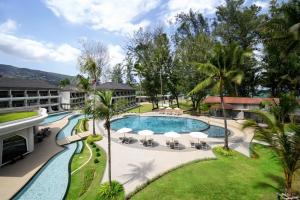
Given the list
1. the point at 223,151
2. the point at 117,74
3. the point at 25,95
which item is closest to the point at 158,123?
the point at 223,151

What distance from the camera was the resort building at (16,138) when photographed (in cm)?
1791

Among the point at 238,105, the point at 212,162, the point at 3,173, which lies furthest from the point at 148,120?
the point at 3,173

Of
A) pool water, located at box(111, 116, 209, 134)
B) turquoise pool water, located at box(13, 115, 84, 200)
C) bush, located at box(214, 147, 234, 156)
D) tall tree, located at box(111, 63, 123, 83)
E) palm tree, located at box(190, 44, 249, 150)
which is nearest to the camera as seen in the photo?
turquoise pool water, located at box(13, 115, 84, 200)

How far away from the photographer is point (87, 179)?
15.7 metres

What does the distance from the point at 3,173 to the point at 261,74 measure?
1973 inches

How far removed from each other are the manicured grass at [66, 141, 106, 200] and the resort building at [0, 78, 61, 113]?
24.0 m

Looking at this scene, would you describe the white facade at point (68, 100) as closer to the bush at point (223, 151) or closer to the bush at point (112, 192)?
the bush at point (223, 151)

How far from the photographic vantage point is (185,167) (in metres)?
17.3

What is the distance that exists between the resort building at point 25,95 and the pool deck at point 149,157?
2595cm

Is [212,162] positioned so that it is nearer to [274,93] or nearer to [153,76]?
[274,93]

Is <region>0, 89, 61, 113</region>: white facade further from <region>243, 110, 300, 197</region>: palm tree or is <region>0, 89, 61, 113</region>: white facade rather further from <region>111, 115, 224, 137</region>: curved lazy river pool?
<region>243, 110, 300, 197</region>: palm tree

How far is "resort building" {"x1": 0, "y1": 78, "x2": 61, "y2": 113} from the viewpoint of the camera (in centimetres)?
4303

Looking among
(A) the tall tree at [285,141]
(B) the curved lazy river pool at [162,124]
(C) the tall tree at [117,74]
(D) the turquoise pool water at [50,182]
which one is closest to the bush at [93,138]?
(D) the turquoise pool water at [50,182]

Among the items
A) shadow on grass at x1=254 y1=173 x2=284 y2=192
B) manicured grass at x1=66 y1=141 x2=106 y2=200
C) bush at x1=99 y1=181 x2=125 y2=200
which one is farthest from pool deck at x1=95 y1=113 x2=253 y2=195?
shadow on grass at x1=254 y1=173 x2=284 y2=192
